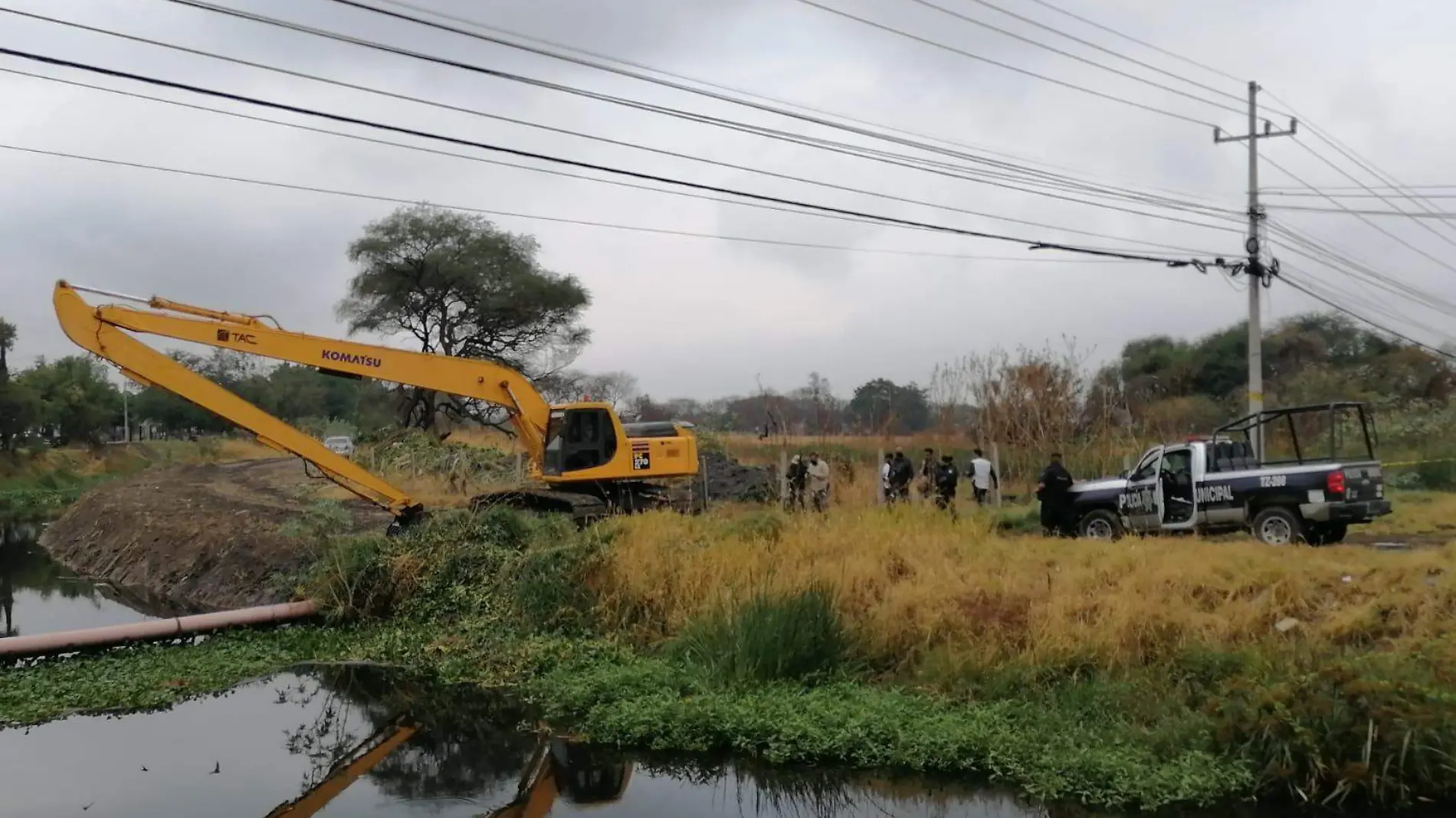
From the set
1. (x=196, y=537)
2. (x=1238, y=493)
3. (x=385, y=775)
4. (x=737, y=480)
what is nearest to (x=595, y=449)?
(x=196, y=537)

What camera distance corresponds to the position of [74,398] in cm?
5928

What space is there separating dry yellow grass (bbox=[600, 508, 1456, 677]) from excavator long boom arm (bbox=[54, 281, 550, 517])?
579 centimetres

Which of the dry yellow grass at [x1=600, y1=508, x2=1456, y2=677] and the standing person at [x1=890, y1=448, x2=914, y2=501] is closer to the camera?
the dry yellow grass at [x1=600, y1=508, x2=1456, y2=677]

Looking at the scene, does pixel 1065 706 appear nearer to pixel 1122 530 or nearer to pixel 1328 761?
pixel 1328 761

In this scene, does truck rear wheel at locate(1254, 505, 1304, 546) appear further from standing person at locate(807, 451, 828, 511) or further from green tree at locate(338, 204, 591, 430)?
green tree at locate(338, 204, 591, 430)

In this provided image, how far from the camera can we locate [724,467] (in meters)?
33.5

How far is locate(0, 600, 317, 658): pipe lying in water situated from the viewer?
43.1 feet

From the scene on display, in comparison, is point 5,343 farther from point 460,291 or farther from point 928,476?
point 928,476

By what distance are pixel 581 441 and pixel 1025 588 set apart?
10120 mm

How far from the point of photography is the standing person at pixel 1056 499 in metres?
18.2

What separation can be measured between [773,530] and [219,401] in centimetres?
905

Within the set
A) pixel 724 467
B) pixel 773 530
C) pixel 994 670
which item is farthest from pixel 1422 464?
pixel 994 670

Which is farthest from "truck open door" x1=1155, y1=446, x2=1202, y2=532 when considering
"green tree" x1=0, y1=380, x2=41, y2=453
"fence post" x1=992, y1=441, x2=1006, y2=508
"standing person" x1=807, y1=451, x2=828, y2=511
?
"green tree" x1=0, y1=380, x2=41, y2=453

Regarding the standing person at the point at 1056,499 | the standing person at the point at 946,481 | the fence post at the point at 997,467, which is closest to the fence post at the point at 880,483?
the standing person at the point at 946,481
